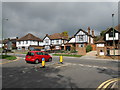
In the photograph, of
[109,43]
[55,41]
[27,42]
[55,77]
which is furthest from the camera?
[27,42]

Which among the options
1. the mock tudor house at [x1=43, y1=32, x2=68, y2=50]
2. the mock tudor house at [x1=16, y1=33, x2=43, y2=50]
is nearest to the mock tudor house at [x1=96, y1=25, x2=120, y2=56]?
the mock tudor house at [x1=43, y1=32, x2=68, y2=50]

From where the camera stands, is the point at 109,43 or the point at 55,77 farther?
the point at 109,43

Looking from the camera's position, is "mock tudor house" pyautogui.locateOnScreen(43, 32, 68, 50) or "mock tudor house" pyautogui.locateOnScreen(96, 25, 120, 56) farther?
"mock tudor house" pyautogui.locateOnScreen(43, 32, 68, 50)

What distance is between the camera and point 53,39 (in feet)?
159

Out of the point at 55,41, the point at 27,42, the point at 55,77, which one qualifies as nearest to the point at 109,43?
the point at 55,41

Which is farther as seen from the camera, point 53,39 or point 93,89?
point 53,39

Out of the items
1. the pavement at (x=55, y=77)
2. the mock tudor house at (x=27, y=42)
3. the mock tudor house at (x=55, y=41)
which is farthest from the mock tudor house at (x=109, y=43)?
the mock tudor house at (x=27, y=42)

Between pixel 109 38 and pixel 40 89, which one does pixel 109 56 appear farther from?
pixel 40 89

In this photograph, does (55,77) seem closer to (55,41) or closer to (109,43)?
(109,43)

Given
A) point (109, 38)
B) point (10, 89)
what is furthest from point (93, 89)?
point (109, 38)

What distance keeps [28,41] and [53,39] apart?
12881 millimetres

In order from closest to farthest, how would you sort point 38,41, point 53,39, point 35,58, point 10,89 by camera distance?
1. point 10,89
2. point 35,58
3. point 53,39
4. point 38,41

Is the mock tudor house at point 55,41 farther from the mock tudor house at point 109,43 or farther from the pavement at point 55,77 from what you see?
the pavement at point 55,77

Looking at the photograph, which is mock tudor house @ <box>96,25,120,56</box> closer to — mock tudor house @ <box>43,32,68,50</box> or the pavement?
the pavement
